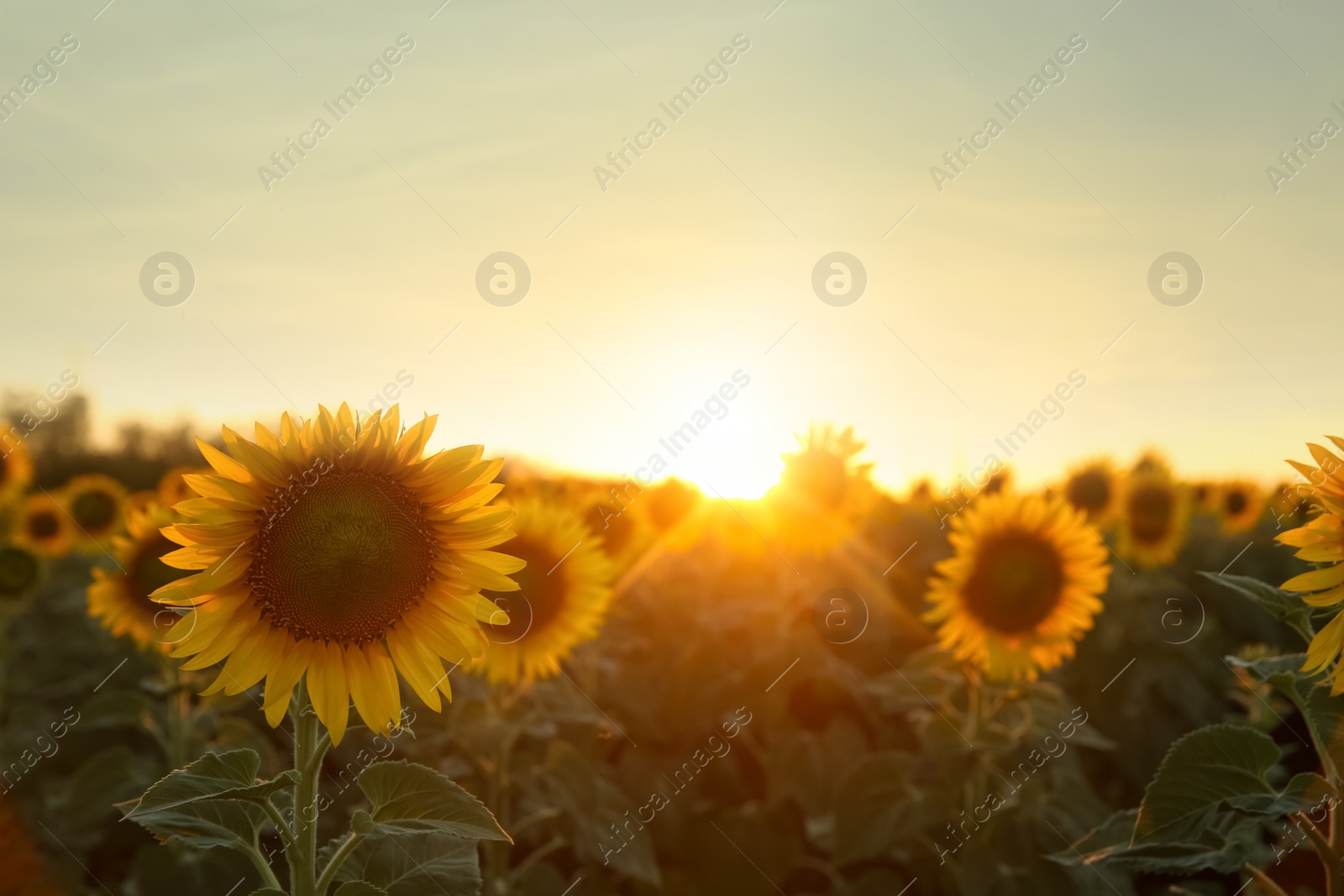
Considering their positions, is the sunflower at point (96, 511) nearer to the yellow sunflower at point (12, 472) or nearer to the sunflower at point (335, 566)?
the yellow sunflower at point (12, 472)

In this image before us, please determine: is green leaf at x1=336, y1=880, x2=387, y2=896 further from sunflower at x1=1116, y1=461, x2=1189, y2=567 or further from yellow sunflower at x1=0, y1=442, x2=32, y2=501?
sunflower at x1=1116, y1=461, x2=1189, y2=567

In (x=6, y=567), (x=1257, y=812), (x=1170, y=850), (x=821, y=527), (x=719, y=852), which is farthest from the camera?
(x=821, y=527)

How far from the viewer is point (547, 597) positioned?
17.0 feet

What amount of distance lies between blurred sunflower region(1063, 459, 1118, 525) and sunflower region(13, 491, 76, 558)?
12027 mm

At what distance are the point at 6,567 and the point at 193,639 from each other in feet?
20.5

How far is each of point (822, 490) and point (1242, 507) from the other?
9792mm

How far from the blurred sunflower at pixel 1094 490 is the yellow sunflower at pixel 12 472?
490 inches

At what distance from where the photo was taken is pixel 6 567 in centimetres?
688

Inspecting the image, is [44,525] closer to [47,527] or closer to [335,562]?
[47,527]

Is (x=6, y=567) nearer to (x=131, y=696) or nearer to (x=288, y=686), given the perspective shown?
(x=131, y=696)

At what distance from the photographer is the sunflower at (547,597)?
4.97 m

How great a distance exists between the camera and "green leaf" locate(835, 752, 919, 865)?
4363 millimetres

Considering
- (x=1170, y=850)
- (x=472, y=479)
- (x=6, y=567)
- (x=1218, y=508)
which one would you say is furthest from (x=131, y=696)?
(x=1218, y=508)

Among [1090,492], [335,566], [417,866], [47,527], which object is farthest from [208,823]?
[1090,492]
